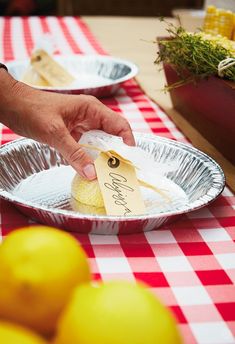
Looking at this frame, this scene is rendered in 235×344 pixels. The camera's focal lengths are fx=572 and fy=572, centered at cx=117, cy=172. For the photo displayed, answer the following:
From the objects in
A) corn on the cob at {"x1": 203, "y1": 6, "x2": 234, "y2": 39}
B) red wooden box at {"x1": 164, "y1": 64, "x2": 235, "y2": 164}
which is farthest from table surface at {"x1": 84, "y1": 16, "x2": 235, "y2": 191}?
corn on the cob at {"x1": 203, "y1": 6, "x2": 234, "y2": 39}

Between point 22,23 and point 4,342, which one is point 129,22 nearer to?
point 22,23

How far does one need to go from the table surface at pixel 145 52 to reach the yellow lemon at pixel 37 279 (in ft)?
2.07

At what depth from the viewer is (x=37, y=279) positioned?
13.7 inches

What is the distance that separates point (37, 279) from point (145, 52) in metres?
1.72

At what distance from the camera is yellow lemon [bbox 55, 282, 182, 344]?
306 mm

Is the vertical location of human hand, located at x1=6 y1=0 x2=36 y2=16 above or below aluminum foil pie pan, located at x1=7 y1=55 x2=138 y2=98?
below

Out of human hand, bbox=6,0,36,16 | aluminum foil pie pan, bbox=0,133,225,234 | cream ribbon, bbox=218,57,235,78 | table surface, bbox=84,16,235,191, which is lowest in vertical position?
human hand, bbox=6,0,36,16

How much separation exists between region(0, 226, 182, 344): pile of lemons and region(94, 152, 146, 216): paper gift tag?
0.39m

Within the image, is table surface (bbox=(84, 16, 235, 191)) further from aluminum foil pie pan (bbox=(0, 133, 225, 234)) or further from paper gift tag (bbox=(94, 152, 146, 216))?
paper gift tag (bbox=(94, 152, 146, 216))

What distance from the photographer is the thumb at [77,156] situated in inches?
30.6

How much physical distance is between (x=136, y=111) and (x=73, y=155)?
604mm

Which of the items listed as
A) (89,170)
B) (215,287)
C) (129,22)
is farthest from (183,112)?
(129,22)

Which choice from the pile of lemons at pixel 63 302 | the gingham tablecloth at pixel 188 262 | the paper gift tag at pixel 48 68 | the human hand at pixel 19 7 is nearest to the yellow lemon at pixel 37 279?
the pile of lemons at pixel 63 302

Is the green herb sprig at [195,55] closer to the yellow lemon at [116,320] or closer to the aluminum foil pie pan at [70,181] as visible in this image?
the aluminum foil pie pan at [70,181]
